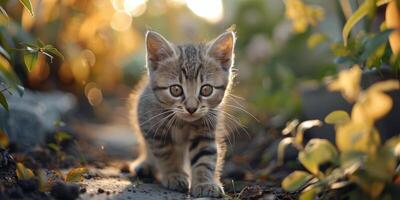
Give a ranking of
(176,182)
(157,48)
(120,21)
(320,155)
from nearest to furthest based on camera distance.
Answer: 1. (320,155)
2. (176,182)
3. (157,48)
4. (120,21)

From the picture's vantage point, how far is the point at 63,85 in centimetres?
536

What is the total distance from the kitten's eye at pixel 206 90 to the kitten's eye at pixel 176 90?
0.11m

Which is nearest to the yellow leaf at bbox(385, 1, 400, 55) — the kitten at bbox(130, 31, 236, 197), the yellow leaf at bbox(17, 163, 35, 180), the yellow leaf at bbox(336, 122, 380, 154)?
the yellow leaf at bbox(336, 122, 380, 154)

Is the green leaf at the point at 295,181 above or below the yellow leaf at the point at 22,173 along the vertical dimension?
below

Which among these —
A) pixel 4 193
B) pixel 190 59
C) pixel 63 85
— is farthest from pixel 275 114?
pixel 4 193

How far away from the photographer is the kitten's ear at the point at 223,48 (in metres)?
2.97

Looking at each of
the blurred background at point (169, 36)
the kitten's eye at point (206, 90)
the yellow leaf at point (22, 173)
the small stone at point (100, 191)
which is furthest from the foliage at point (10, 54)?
the blurred background at point (169, 36)

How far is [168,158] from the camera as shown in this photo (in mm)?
2873

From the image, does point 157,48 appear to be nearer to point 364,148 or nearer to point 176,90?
point 176,90

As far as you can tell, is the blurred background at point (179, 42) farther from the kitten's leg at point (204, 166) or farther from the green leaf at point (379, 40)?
the kitten's leg at point (204, 166)

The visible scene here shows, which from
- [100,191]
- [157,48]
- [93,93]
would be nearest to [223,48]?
[157,48]

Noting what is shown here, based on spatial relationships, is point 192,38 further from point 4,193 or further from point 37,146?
point 4,193

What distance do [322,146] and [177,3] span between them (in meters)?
5.31

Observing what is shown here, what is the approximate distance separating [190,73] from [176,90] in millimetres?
125
